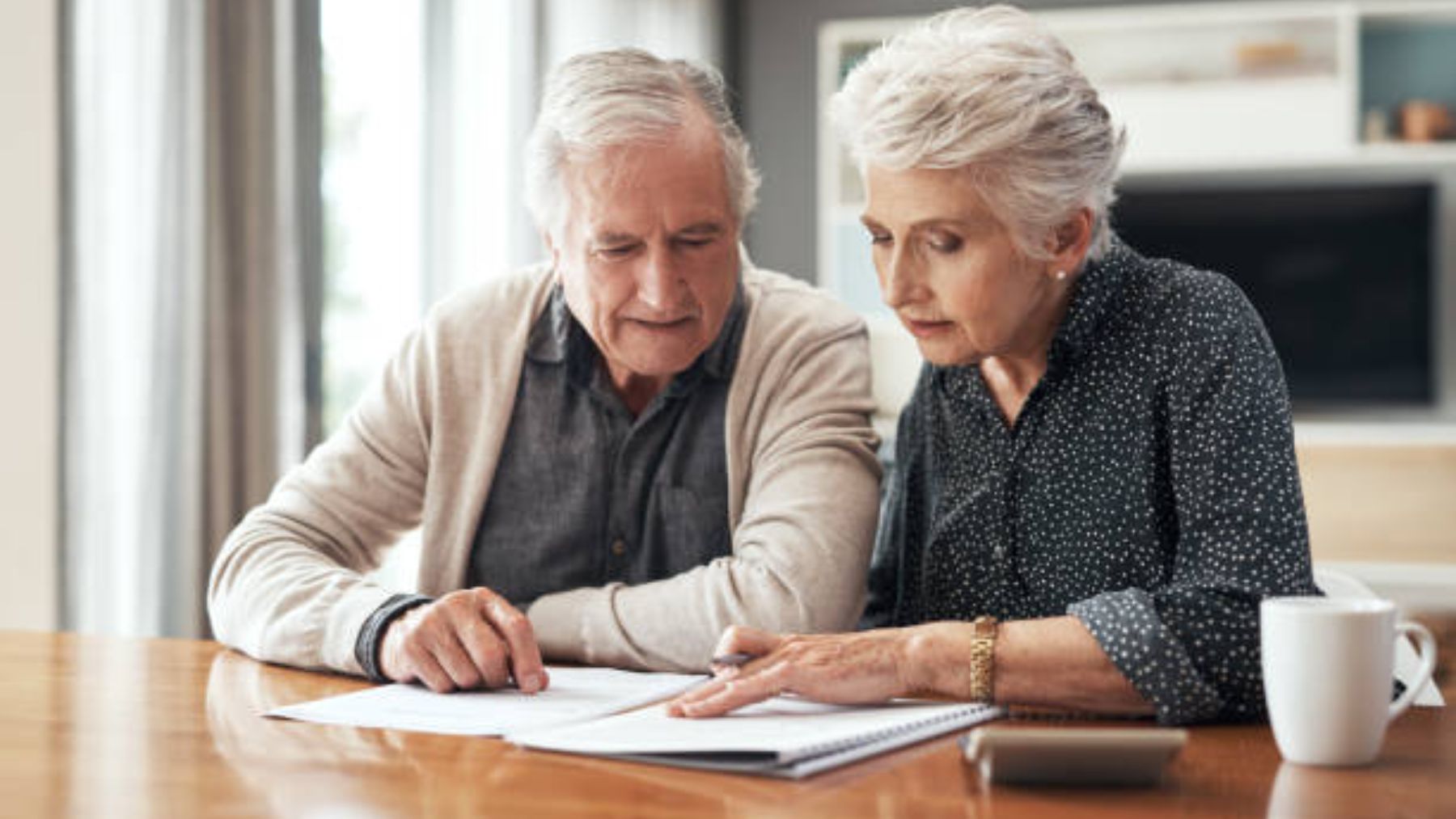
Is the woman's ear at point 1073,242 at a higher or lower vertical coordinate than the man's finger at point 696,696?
higher

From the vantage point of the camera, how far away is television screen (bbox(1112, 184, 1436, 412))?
573 cm

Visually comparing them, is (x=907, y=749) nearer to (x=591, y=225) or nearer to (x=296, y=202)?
(x=591, y=225)

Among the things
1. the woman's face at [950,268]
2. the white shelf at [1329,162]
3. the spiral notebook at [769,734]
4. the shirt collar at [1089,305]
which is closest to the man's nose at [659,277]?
the woman's face at [950,268]

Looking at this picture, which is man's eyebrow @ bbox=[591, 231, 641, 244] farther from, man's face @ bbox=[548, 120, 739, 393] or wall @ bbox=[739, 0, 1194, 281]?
wall @ bbox=[739, 0, 1194, 281]

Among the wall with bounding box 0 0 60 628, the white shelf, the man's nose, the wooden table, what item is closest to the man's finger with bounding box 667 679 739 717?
the wooden table

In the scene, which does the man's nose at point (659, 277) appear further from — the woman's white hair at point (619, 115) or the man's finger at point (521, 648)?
the man's finger at point (521, 648)

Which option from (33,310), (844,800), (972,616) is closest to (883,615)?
(972,616)

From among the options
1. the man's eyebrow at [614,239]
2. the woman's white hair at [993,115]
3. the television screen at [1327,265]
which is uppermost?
the woman's white hair at [993,115]

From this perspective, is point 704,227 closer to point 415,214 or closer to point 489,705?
point 489,705

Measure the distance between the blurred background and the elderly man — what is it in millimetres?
446

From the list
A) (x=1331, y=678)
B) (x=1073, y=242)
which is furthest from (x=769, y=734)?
(x=1073, y=242)

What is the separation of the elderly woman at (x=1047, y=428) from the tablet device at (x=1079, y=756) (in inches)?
8.0

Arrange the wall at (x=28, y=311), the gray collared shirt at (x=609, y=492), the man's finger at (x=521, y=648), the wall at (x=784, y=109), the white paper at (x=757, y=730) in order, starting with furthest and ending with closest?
the wall at (x=784, y=109), the wall at (x=28, y=311), the gray collared shirt at (x=609, y=492), the man's finger at (x=521, y=648), the white paper at (x=757, y=730)

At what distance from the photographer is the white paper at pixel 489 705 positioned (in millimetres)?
1186
